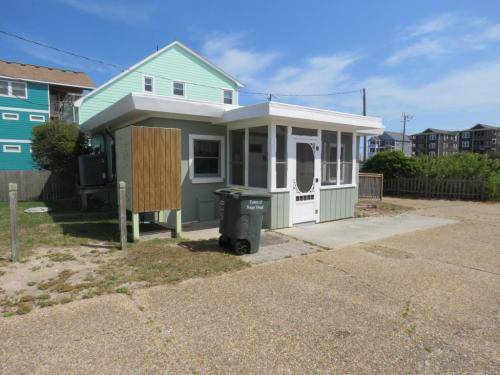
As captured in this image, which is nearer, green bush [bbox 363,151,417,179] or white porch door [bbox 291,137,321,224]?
white porch door [bbox 291,137,321,224]

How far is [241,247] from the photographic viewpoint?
5.72 m

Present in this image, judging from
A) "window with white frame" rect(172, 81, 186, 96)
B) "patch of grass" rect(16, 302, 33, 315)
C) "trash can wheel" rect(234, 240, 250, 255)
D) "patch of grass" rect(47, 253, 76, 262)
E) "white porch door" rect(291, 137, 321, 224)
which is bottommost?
"patch of grass" rect(16, 302, 33, 315)

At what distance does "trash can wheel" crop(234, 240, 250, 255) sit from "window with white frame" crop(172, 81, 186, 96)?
16418mm

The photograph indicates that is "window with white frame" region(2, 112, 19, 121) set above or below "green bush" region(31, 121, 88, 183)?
above

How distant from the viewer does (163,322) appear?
3.30 metres

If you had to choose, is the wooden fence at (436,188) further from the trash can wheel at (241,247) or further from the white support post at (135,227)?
the white support post at (135,227)

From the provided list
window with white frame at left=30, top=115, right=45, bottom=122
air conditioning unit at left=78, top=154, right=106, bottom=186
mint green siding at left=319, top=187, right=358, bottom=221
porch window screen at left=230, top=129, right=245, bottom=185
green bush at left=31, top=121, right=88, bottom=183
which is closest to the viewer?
porch window screen at left=230, top=129, right=245, bottom=185

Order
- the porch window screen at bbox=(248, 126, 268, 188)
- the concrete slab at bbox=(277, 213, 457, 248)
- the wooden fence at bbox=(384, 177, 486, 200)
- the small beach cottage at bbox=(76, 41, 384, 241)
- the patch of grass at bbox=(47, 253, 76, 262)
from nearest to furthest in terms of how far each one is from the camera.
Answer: the patch of grass at bbox=(47, 253, 76, 262) < the small beach cottage at bbox=(76, 41, 384, 241) < the concrete slab at bbox=(277, 213, 457, 248) < the porch window screen at bbox=(248, 126, 268, 188) < the wooden fence at bbox=(384, 177, 486, 200)

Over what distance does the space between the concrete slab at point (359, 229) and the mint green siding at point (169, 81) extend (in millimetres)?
14030

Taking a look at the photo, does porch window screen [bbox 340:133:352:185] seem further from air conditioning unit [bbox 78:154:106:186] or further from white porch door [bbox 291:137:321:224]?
air conditioning unit [bbox 78:154:106:186]

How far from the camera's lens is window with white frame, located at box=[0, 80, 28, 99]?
2148 cm

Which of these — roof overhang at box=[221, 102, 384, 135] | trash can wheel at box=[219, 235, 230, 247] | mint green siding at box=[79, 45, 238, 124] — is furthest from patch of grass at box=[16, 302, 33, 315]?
mint green siding at box=[79, 45, 238, 124]

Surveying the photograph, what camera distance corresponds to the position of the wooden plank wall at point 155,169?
246 inches

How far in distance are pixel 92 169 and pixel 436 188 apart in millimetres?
15165
